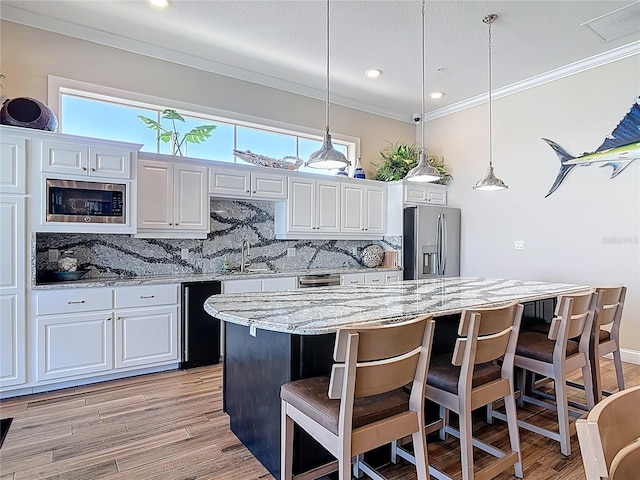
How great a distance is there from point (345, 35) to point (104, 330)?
349 centimetres

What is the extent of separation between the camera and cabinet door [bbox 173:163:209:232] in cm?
383

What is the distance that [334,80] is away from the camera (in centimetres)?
474

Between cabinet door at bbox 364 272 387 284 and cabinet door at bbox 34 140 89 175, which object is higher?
cabinet door at bbox 34 140 89 175

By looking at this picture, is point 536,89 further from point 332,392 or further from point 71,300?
point 71,300

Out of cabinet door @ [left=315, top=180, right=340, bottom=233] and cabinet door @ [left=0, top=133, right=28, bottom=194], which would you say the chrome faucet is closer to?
cabinet door @ [left=315, top=180, right=340, bottom=233]

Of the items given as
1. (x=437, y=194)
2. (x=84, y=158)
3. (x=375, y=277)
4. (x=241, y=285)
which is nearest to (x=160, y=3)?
(x=84, y=158)

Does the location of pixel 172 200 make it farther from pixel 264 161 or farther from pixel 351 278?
pixel 351 278

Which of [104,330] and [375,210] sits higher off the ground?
[375,210]

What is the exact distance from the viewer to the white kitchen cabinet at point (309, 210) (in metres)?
4.59

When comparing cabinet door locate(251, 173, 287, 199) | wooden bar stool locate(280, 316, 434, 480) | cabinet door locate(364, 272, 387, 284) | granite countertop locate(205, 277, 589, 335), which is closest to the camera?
wooden bar stool locate(280, 316, 434, 480)

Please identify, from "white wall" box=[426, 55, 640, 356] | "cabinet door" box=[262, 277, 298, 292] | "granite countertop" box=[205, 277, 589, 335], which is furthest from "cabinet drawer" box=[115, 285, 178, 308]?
"white wall" box=[426, 55, 640, 356]

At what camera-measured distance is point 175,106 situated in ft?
13.6

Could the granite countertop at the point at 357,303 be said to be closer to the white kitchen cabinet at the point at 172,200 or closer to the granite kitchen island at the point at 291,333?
the granite kitchen island at the point at 291,333

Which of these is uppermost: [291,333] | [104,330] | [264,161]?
[264,161]
